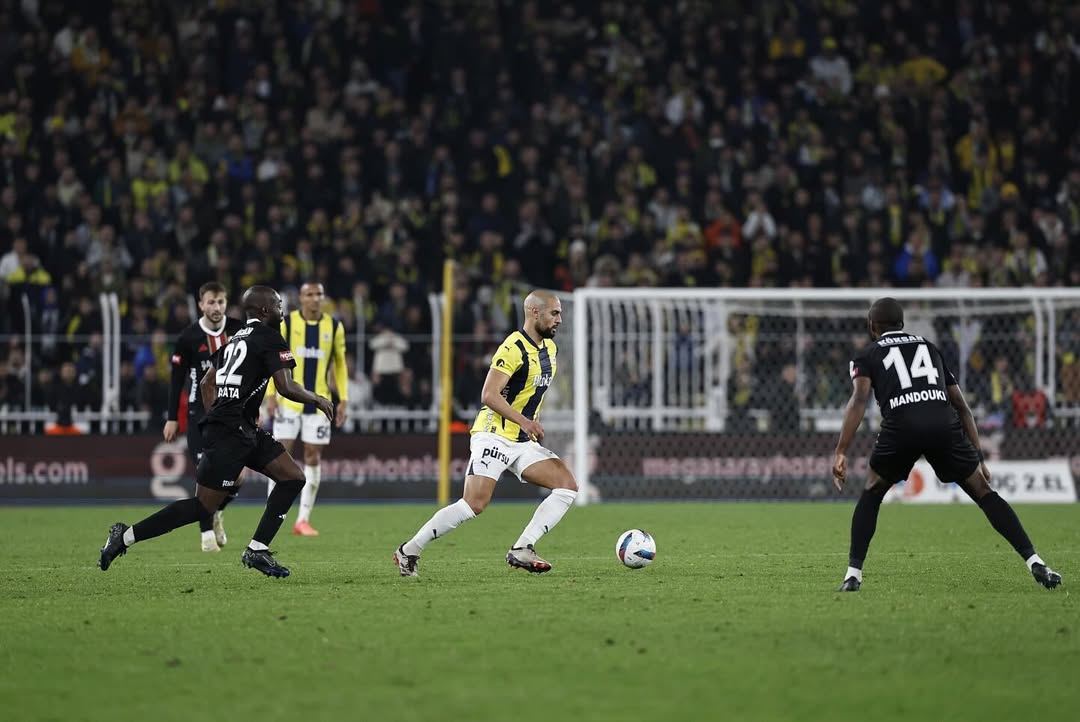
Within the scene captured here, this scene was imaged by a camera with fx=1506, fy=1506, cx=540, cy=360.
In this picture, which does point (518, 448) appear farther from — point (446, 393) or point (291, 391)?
point (446, 393)

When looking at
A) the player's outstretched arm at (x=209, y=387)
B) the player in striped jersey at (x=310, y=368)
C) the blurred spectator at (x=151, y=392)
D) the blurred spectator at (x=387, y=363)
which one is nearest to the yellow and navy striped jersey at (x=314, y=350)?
the player in striped jersey at (x=310, y=368)

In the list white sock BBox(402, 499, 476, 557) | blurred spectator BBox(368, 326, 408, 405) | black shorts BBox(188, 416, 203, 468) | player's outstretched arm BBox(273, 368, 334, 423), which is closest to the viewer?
player's outstretched arm BBox(273, 368, 334, 423)

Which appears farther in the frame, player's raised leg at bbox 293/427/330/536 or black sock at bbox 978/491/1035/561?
player's raised leg at bbox 293/427/330/536

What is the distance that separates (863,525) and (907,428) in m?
0.63

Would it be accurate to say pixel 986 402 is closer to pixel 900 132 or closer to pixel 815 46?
pixel 900 132

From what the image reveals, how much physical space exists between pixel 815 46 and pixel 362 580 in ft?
65.0

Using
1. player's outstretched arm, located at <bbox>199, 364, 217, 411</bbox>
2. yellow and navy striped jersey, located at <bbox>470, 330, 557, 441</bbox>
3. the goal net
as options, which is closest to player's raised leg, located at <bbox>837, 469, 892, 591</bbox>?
yellow and navy striped jersey, located at <bbox>470, 330, 557, 441</bbox>

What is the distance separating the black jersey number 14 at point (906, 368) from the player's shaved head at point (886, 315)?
0.53 ft

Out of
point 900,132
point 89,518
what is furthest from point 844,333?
point 89,518

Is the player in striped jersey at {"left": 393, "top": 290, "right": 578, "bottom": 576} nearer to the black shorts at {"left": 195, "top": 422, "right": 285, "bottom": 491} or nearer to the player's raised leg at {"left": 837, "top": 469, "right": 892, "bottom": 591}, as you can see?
the black shorts at {"left": 195, "top": 422, "right": 285, "bottom": 491}

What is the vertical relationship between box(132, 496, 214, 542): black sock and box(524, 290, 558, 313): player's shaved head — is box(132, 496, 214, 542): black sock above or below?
below

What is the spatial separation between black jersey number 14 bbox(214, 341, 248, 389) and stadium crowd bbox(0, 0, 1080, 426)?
953cm

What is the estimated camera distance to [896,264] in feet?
76.4

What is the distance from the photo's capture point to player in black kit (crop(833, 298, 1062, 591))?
878cm
